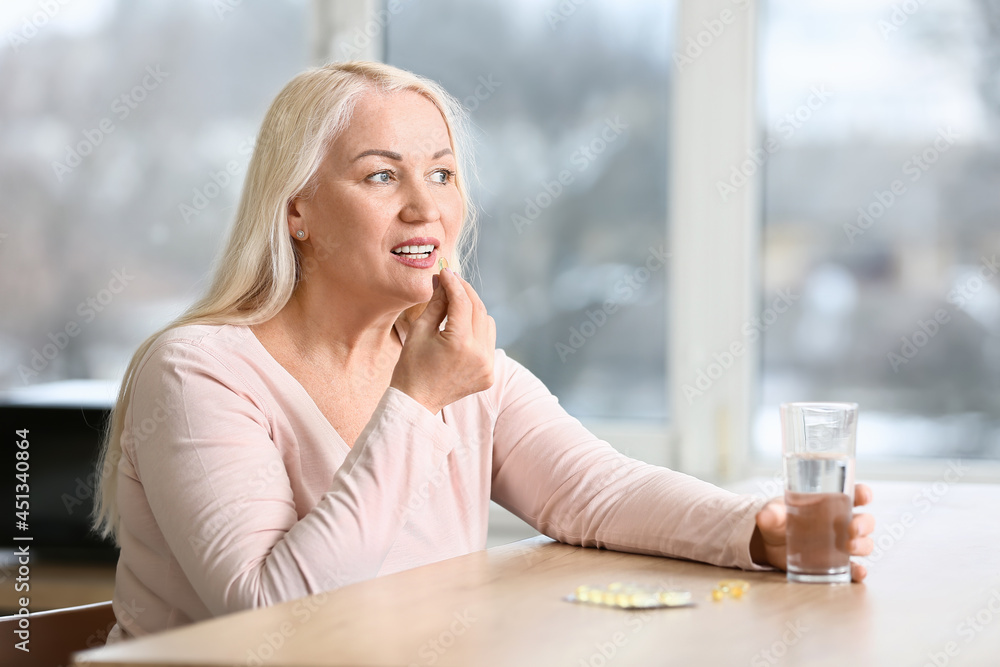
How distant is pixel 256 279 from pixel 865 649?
1019 mm

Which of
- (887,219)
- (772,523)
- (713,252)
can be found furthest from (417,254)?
(887,219)

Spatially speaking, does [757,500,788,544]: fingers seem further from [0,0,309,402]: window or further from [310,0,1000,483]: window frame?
[0,0,309,402]: window

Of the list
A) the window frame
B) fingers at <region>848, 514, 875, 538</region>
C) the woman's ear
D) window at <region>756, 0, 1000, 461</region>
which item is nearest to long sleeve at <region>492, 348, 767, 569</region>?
fingers at <region>848, 514, 875, 538</region>

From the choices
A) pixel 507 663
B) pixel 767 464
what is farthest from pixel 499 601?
pixel 767 464

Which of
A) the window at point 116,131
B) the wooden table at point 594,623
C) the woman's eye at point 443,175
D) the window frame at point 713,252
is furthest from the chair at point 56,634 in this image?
the window at point 116,131

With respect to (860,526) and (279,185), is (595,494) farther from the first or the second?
(279,185)

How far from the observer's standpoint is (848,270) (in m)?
2.71

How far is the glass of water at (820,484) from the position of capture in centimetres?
102

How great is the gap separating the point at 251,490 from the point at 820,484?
611mm

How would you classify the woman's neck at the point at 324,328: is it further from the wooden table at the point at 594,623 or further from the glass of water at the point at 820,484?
the glass of water at the point at 820,484

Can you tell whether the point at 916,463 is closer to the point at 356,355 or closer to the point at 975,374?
the point at 975,374

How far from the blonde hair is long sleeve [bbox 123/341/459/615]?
0.23 meters

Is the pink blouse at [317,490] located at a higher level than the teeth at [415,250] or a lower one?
lower

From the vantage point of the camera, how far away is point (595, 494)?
1.34m
